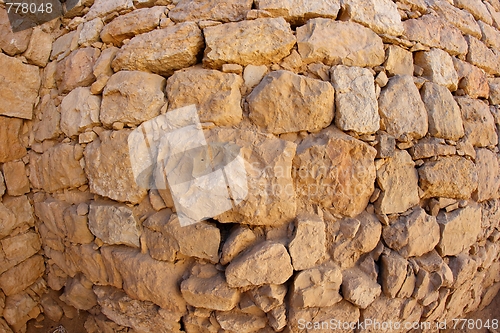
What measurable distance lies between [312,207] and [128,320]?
59.2 inches

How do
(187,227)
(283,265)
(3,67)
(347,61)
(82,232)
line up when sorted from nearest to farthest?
(283,265) → (187,227) → (347,61) → (82,232) → (3,67)

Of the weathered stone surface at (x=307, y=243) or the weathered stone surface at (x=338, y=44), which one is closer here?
the weathered stone surface at (x=307, y=243)

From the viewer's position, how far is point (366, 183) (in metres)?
1.81

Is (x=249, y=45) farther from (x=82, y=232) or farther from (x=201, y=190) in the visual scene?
(x=82, y=232)

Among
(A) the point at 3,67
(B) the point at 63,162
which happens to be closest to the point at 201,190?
(B) the point at 63,162

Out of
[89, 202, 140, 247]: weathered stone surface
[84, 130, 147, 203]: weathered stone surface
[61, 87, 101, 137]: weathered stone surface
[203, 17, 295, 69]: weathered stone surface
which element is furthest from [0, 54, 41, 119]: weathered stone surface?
[203, 17, 295, 69]: weathered stone surface


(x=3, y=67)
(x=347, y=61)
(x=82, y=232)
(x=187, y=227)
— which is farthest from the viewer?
(x=3, y=67)

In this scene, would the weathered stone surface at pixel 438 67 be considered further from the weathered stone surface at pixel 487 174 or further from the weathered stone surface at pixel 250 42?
the weathered stone surface at pixel 250 42

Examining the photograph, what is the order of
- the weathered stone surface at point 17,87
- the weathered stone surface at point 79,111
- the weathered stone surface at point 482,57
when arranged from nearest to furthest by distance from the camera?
the weathered stone surface at point 79,111 < the weathered stone surface at point 17,87 < the weathered stone surface at point 482,57

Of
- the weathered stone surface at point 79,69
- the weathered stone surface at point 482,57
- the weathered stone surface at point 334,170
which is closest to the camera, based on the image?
the weathered stone surface at point 334,170

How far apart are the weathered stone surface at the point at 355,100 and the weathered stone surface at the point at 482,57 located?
1400mm

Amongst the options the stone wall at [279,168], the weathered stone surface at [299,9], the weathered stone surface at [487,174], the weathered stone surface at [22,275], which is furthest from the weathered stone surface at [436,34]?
the weathered stone surface at [22,275]

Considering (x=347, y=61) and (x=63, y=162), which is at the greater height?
(x=347, y=61)

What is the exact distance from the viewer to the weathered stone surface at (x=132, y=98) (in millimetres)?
1899
